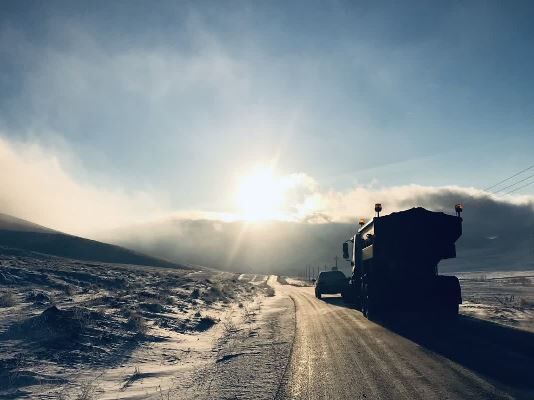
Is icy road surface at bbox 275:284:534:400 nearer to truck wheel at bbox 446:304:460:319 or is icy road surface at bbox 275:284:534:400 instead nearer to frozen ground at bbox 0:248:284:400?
frozen ground at bbox 0:248:284:400

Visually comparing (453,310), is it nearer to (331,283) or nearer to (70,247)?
(331,283)

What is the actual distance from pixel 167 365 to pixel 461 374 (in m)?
6.57

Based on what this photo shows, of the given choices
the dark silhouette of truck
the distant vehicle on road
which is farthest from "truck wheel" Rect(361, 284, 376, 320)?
the distant vehicle on road

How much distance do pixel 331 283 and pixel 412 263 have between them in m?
14.2

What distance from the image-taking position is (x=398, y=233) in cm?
1797

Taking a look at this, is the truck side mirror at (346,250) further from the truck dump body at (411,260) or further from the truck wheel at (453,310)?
the truck wheel at (453,310)

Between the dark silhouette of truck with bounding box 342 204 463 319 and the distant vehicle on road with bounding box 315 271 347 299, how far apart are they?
486 inches

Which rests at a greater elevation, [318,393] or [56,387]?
[318,393]

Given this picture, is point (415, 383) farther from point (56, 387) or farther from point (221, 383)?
point (56, 387)

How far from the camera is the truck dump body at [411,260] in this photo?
1731 centimetres

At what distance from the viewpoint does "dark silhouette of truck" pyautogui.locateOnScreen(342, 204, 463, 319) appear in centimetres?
1731

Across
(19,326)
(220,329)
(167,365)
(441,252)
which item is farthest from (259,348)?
(441,252)

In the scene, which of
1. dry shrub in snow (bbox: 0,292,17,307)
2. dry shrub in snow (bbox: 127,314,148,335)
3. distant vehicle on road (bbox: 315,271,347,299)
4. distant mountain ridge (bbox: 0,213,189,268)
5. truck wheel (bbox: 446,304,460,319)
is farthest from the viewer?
distant mountain ridge (bbox: 0,213,189,268)

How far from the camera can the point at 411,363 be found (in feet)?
30.2
